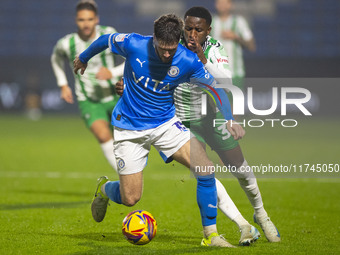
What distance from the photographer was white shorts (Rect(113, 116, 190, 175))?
512 centimetres

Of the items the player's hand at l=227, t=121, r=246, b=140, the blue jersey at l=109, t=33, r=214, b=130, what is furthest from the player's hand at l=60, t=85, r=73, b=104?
the player's hand at l=227, t=121, r=246, b=140

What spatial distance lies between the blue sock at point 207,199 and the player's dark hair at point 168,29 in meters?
1.18

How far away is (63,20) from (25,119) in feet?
21.3

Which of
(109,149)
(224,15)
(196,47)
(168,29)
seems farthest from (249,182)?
(224,15)

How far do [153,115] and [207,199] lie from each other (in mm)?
814

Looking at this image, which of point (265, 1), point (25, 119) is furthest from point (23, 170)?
point (265, 1)

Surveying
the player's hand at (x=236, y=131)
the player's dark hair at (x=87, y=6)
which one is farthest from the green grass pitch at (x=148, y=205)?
the player's dark hair at (x=87, y=6)

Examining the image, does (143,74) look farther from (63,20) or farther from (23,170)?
(63,20)

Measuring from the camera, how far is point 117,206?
7531mm

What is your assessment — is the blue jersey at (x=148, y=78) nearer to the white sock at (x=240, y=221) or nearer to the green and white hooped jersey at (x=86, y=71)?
the white sock at (x=240, y=221)

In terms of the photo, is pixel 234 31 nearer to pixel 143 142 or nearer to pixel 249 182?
pixel 249 182

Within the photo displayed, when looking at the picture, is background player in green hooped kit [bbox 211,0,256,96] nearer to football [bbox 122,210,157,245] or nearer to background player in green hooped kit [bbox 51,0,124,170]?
background player in green hooped kit [bbox 51,0,124,170]

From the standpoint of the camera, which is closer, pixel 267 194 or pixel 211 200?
pixel 211 200

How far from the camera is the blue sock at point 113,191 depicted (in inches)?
213
